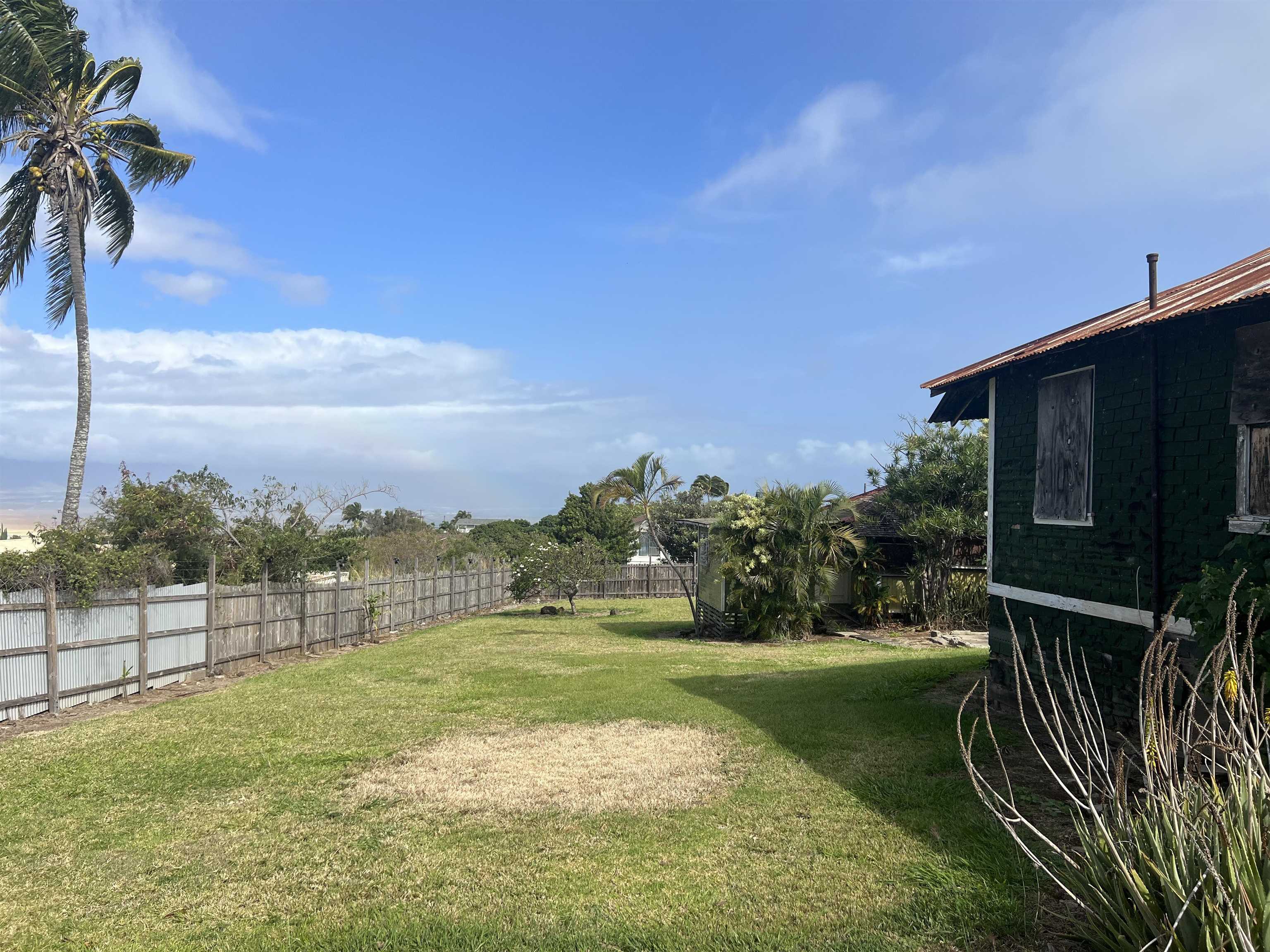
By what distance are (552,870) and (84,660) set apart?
881 centimetres

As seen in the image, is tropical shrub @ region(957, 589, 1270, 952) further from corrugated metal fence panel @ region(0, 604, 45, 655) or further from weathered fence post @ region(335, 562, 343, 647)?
weathered fence post @ region(335, 562, 343, 647)

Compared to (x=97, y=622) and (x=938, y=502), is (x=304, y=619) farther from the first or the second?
(x=938, y=502)

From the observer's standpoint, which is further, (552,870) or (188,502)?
(188,502)

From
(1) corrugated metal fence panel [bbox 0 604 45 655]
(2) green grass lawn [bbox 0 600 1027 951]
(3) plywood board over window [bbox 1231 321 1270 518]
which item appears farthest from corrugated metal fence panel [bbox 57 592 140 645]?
(3) plywood board over window [bbox 1231 321 1270 518]

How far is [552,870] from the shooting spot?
523 centimetres

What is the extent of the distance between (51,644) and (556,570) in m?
15.8

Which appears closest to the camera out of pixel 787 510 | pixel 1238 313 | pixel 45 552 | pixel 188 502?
pixel 1238 313

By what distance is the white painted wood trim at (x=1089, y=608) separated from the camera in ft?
22.5

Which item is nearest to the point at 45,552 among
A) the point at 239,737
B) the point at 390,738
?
the point at 239,737

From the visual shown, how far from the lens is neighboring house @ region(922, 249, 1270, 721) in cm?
641

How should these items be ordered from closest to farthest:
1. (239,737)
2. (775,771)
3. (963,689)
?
1. (775,771)
2. (239,737)
3. (963,689)

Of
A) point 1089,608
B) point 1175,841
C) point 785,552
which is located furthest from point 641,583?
point 1175,841

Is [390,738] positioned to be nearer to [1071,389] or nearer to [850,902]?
[850,902]

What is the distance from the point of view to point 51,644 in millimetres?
10289
